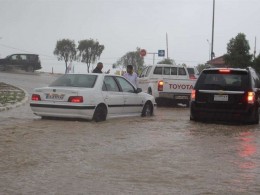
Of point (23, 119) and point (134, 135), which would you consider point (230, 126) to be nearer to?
point (134, 135)

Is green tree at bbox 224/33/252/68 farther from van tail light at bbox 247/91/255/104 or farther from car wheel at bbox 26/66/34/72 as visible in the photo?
van tail light at bbox 247/91/255/104

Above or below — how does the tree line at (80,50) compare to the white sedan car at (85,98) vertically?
above

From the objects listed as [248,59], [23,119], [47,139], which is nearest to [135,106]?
[23,119]

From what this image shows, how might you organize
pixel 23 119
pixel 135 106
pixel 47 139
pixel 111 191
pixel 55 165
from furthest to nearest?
1. pixel 135 106
2. pixel 23 119
3. pixel 47 139
4. pixel 55 165
5. pixel 111 191

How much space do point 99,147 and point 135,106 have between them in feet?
17.5

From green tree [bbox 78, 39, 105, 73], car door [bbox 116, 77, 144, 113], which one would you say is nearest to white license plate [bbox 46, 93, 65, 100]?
car door [bbox 116, 77, 144, 113]

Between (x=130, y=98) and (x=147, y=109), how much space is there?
1.15m

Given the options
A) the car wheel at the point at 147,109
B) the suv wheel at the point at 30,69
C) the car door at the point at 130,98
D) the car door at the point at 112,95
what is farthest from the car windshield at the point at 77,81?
the suv wheel at the point at 30,69

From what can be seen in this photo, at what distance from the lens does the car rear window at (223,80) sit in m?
12.7

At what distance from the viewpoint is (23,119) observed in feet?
42.9

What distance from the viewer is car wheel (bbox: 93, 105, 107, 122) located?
1247 centimetres

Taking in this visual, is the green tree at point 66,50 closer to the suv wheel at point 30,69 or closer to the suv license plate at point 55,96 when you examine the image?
the suv wheel at point 30,69

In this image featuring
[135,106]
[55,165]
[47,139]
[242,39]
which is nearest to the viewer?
[55,165]

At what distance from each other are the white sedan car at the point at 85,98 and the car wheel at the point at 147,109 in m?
0.75
